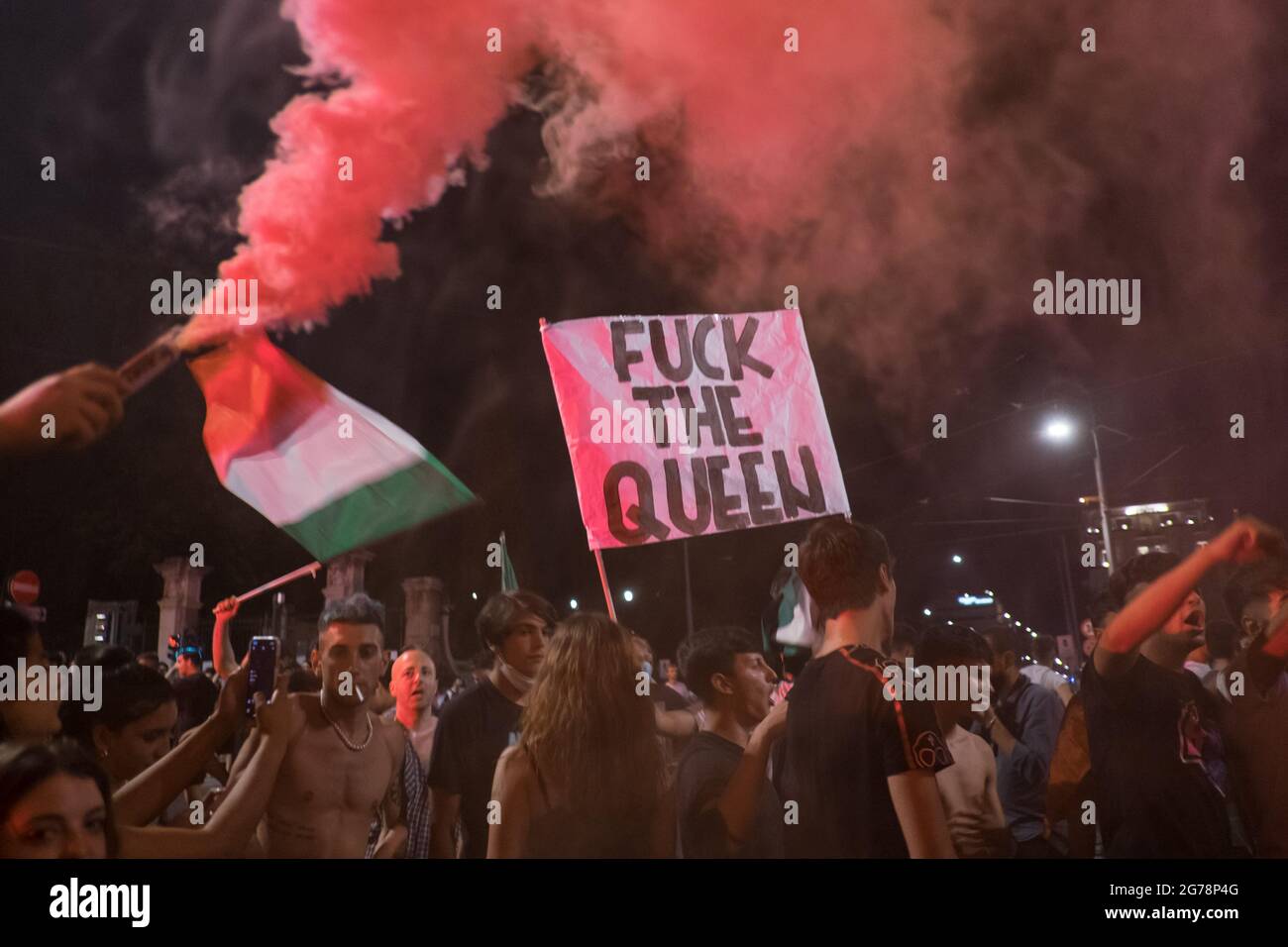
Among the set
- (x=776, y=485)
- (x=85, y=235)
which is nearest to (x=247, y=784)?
(x=776, y=485)

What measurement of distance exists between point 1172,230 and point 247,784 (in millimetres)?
5553

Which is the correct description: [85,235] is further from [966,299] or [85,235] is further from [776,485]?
[966,299]

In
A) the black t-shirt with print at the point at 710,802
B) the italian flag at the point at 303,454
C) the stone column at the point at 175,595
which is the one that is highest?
the italian flag at the point at 303,454

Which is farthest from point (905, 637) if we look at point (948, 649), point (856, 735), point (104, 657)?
point (104, 657)

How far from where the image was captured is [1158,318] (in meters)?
5.51

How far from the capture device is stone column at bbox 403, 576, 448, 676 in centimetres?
507

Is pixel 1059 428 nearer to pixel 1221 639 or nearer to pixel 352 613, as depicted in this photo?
pixel 1221 639

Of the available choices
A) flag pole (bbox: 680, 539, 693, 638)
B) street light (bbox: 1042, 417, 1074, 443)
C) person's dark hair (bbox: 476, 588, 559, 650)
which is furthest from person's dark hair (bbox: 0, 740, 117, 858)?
street light (bbox: 1042, 417, 1074, 443)

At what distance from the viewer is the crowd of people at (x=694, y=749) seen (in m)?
3.20

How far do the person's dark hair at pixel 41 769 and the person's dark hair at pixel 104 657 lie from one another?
1.02 m

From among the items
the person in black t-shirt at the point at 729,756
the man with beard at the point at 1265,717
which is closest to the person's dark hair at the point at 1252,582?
the man with beard at the point at 1265,717

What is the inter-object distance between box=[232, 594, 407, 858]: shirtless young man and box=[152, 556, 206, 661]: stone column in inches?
39.3

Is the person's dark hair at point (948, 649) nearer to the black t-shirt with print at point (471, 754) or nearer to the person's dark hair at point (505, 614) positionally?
the person's dark hair at point (505, 614)

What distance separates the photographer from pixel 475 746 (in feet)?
13.3
